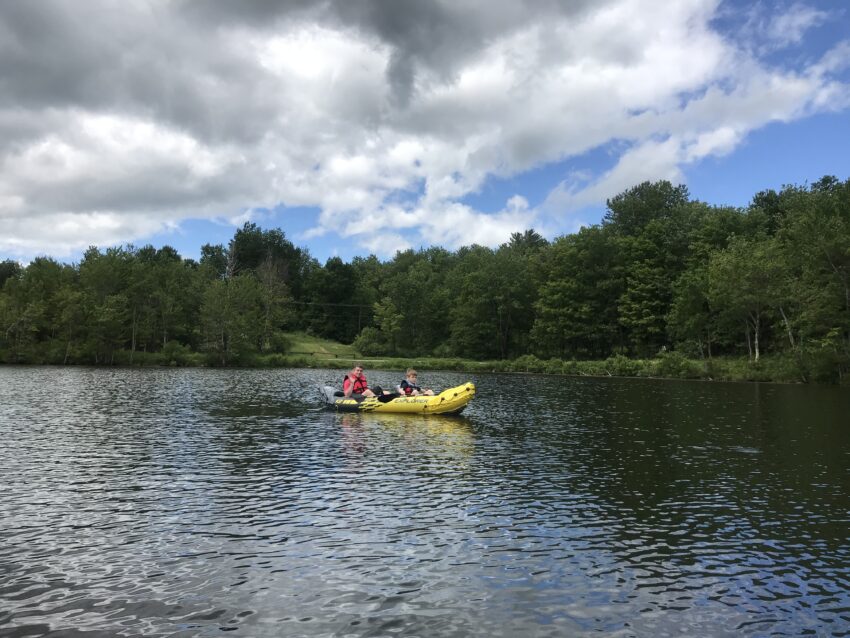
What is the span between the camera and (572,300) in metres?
86.3

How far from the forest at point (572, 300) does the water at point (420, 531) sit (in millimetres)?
37705

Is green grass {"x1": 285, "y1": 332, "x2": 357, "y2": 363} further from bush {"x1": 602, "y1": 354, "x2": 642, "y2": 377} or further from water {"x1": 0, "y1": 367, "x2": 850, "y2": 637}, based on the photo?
water {"x1": 0, "y1": 367, "x2": 850, "y2": 637}

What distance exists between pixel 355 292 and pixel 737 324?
81.0m

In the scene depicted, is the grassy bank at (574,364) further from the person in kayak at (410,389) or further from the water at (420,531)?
the person in kayak at (410,389)

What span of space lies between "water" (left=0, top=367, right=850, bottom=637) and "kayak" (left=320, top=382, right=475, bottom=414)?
448cm

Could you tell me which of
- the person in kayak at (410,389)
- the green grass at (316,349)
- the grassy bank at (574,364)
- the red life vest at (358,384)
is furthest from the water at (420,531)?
the green grass at (316,349)

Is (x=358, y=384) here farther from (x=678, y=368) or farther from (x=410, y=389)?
(x=678, y=368)

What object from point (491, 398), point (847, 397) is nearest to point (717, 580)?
point (491, 398)

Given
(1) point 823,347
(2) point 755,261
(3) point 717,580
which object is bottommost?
(3) point 717,580

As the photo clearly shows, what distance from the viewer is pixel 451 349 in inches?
3939

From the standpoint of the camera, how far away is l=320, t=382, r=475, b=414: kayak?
2980 cm

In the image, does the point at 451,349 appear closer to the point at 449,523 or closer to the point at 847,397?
the point at 847,397

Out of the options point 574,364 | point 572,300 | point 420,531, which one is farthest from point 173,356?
point 420,531

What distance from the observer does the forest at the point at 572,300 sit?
5702cm
